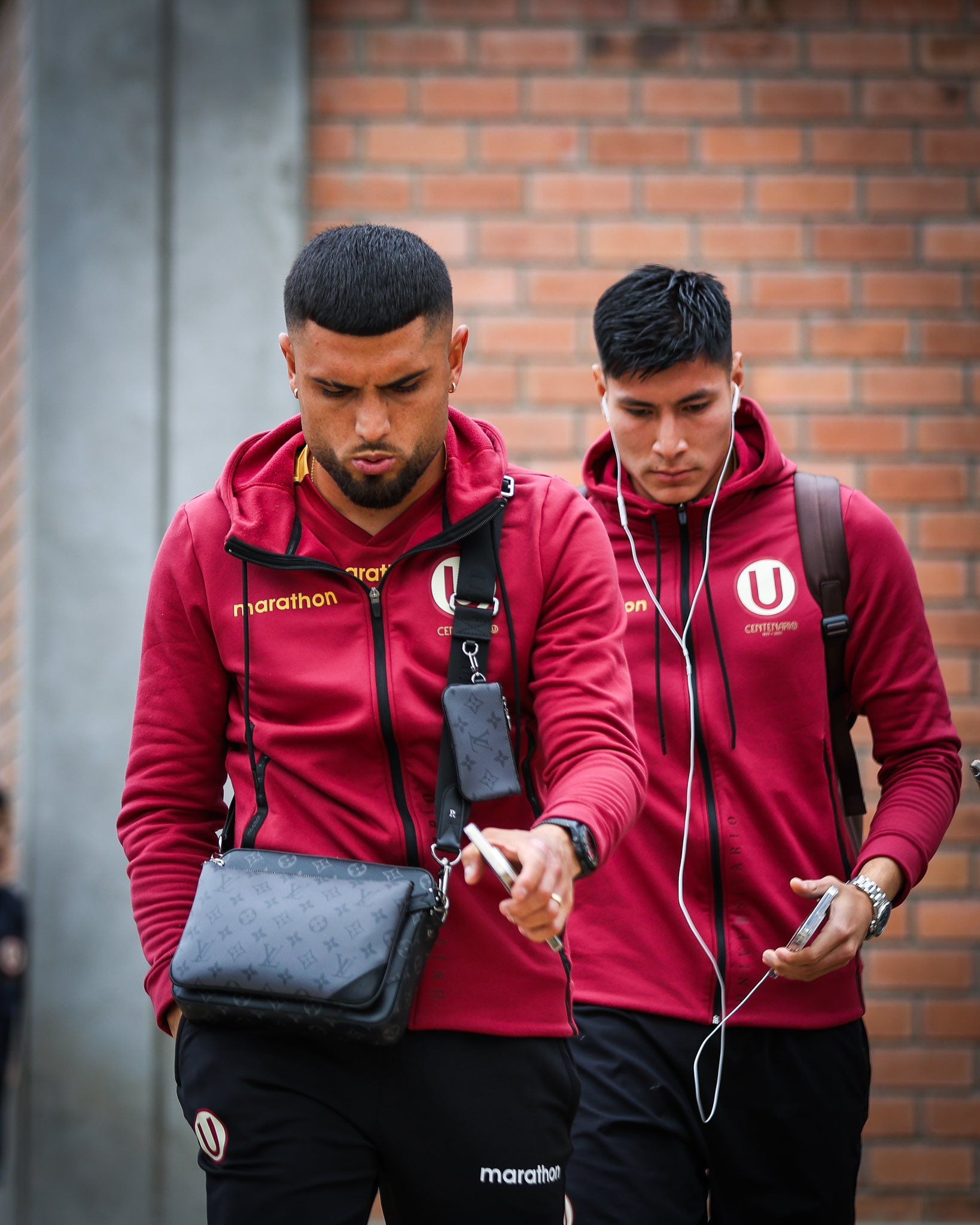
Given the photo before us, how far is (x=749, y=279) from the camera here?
16.4 feet

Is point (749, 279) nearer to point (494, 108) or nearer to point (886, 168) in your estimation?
point (886, 168)

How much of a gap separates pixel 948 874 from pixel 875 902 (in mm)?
2070

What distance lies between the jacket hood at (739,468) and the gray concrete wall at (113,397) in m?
1.85

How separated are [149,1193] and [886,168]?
390cm

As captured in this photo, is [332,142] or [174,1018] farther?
[332,142]

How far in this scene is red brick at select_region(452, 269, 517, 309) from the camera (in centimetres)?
504

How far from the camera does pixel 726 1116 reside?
10.3 feet

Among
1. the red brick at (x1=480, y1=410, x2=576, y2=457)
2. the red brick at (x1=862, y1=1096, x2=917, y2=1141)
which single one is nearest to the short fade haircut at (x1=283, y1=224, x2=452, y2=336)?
the red brick at (x1=480, y1=410, x2=576, y2=457)

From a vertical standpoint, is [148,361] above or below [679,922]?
above

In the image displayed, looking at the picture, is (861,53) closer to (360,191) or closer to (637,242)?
(637,242)

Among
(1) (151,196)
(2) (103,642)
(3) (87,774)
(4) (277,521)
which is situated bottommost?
(3) (87,774)

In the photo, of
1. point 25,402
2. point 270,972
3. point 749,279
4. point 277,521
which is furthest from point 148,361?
point 270,972

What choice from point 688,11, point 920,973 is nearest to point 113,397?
point 688,11

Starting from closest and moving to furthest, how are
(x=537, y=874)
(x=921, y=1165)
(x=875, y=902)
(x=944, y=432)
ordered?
(x=537, y=874), (x=875, y=902), (x=921, y=1165), (x=944, y=432)
